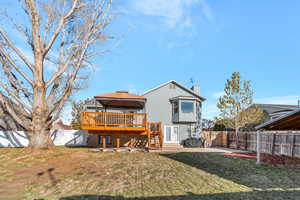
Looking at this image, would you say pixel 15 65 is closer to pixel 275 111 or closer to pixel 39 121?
pixel 39 121

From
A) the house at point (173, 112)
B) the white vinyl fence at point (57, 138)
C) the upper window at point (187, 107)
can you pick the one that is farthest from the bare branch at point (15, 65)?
the upper window at point (187, 107)

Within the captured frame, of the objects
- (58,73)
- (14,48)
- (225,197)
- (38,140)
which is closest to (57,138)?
(38,140)

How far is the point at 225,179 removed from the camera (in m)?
6.16

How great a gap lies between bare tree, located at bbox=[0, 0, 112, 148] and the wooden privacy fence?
14562 mm

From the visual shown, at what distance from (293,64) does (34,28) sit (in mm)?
29049

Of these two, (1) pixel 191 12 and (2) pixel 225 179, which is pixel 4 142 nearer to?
(2) pixel 225 179

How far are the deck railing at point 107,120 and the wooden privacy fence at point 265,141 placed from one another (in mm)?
8827

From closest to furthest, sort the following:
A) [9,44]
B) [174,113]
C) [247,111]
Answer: [9,44], [174,113], [247,111]

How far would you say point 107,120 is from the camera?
12.6m

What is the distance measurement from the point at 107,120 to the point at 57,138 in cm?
706

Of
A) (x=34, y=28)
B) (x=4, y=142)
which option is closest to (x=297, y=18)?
(x=34, y=28)

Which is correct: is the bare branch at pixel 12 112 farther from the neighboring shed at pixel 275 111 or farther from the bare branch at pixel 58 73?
the neighboring shed at pixel 275 111

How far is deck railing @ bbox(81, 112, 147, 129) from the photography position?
1223 centimetres

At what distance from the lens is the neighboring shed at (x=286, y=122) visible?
7.29 meters
